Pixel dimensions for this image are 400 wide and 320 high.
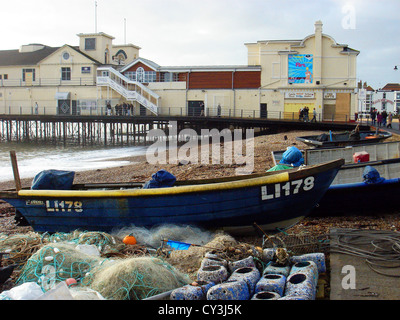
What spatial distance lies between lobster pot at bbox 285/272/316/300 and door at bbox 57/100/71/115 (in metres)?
48.0

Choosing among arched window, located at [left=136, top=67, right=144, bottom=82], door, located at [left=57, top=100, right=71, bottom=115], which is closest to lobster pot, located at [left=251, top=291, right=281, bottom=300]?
arched window, located at [left=136, top=67, right=144, bottom=82]

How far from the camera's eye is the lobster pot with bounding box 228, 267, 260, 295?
5299 millimetres

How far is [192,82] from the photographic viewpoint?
1863 inches

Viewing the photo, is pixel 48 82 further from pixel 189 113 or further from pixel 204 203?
pixel 204 203

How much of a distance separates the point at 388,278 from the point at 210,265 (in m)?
2.25

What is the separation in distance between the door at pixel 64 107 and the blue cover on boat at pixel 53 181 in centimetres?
4230

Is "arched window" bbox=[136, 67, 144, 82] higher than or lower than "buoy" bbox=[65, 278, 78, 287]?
higher

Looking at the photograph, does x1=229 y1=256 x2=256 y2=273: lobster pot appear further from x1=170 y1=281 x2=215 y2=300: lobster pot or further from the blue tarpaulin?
the blue tarpaulin

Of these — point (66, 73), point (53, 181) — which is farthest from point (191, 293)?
point (66, 73)

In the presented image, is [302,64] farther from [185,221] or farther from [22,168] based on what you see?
[185,221]

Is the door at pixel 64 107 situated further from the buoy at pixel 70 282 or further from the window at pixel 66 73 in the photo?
the buoy at pixel 70 282

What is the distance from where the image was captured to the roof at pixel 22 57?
53.5 meters

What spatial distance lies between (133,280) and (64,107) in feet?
157

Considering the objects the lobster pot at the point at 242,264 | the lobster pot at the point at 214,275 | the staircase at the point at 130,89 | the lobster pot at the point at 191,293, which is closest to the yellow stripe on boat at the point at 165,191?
the lobster pot at the point at 242,264
